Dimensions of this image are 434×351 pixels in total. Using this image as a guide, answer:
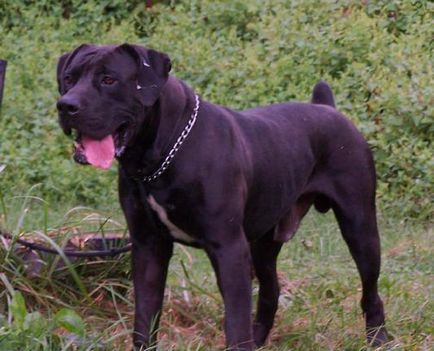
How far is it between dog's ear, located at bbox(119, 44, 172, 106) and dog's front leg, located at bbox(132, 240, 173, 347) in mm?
746

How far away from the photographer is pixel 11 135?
931 centimetres

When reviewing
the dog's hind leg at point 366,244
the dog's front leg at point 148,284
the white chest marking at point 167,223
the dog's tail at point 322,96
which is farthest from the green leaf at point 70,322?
the dog's tail at point 322,96

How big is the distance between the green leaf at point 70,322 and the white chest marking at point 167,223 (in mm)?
531

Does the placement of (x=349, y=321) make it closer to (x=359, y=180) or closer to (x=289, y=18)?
(x=359, y=180)

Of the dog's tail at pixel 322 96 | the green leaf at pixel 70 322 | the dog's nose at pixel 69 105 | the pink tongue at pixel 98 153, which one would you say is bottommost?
the green leaf at pixel 70 322

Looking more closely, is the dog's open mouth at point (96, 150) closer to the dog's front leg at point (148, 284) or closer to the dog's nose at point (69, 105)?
the dog's nose at point (69, 105)

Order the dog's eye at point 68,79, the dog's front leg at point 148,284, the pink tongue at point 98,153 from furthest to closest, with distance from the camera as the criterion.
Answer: the dog's front leg at point 148,284 < the dog's eye at point 68,79 < the pink tongue at point 98,153

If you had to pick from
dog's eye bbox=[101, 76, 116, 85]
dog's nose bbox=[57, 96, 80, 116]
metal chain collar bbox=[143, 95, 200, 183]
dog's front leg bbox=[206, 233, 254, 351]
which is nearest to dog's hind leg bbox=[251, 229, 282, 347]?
dog's front leg bbox=[206, 233, 254, 351]

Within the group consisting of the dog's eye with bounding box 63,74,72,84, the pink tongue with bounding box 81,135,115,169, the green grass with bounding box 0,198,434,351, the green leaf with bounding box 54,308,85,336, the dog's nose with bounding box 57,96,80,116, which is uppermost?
the dog's eye with bounding box 63,74,72,84

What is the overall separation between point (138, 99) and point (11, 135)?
213 inches

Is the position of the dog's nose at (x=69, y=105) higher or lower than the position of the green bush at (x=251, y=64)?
higher

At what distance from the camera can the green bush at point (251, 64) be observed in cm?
845

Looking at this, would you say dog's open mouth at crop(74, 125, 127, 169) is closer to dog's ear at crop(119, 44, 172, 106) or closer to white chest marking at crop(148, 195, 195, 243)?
dog's ear at crop(119, 44, 172, 106)

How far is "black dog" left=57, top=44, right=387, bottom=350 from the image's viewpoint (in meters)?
4.10
